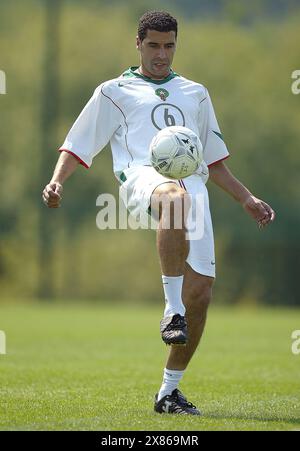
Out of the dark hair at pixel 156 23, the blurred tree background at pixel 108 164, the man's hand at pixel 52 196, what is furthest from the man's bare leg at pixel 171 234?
the blurred tree background at pixel 108 164

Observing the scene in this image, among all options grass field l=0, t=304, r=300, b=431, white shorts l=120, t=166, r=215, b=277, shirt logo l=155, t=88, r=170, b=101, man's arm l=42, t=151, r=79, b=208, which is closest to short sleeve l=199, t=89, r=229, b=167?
shirt logo l=155, t=88, r=170, b=101

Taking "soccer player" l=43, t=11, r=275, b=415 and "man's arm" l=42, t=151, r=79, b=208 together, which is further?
"soccer player" l=43, t=11, r=275, b=415

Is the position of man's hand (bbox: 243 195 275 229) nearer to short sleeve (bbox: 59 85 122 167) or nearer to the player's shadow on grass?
short sleeve (bbox: 59 85 122 167)

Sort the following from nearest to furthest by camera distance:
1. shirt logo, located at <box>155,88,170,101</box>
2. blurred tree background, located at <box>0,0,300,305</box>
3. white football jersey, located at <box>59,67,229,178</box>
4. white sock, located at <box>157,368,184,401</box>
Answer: white sock, located at <box>157,368,184,401</box>, white football jersey, located at <box>59,67,229,178</box>, shirt logo, located at <box>155,88,170,101</box>, blurred tree background, located at <box>0,0,300,305</box>

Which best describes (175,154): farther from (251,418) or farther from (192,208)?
(251,418)

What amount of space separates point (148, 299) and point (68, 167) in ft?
72.2

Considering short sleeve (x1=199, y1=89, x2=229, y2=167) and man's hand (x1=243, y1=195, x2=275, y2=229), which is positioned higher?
short sleeve (x1=199, y1=89, x2=229, y2=167)

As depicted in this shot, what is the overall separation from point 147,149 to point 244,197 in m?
0.77

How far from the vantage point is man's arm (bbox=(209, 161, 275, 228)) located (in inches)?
258

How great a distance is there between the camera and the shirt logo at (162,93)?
664 centimetres

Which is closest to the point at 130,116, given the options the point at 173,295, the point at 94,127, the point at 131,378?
the point at 94,127

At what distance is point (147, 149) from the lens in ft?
21.1

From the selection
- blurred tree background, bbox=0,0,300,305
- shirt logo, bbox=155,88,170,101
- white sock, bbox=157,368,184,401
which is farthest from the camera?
blurred tree background, bbox=0,0,300,305

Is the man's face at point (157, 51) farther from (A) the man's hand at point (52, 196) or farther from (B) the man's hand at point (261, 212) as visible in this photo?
(A) the man's hand at point (52, 196)
